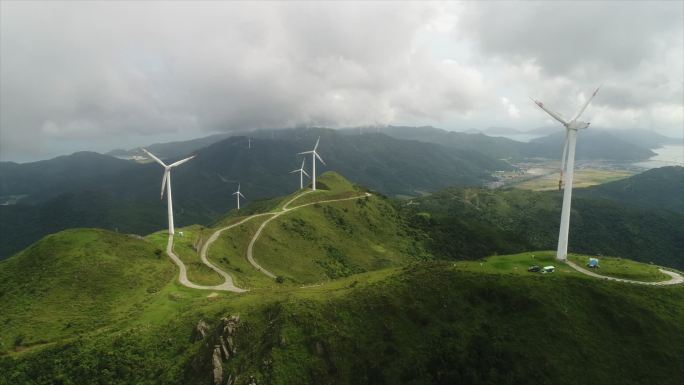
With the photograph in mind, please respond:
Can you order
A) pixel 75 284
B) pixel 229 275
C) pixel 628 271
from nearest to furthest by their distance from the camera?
pixel 628 271
pixel 75 284
pixel 229 275

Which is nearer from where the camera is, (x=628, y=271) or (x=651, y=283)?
(x=651, y=283)

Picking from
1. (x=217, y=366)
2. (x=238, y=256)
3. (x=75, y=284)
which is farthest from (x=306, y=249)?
(x=217, y=366)

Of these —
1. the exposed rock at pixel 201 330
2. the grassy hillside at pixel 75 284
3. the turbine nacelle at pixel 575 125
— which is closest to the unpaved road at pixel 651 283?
the turbine nacelle at pixel 575 125

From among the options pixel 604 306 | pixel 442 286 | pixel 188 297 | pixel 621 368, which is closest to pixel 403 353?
pixel 442 286

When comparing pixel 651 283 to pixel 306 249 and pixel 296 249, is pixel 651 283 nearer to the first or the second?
pixel 306 249

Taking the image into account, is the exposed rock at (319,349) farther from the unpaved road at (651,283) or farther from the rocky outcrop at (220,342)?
the unpaved road at (651,283)

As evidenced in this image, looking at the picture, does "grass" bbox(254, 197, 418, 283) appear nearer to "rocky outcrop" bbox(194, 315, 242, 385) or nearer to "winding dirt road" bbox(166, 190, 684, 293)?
"winding dirt road" bbox(166, 190, 684, 293)

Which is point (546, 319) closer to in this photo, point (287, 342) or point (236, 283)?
point (287, 342)
